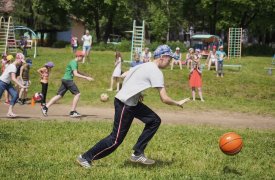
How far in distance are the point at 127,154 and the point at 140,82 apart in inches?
76.1

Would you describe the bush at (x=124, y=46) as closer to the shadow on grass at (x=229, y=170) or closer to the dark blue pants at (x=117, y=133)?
the shadow on grass at (x=229, y=170)

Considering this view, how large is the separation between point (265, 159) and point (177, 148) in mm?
1694

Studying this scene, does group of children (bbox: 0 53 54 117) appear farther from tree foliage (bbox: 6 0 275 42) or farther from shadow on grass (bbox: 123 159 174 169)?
tree foliage (bbox: 6 0 275 42)

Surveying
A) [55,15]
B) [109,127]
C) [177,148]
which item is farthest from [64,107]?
[55,15]

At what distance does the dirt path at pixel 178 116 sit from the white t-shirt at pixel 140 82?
22.5 ft

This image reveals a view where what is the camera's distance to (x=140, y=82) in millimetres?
7047

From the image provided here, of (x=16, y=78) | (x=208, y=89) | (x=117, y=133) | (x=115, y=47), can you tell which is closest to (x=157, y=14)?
(x=115, y=47)

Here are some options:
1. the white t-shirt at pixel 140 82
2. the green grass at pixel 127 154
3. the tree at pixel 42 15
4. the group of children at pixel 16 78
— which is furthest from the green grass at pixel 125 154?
the tree at pixel 42 15

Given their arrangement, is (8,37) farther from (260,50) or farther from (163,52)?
(260,50)

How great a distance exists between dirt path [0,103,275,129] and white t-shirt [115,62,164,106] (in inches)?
270

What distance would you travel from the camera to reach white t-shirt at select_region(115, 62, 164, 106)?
696 cm

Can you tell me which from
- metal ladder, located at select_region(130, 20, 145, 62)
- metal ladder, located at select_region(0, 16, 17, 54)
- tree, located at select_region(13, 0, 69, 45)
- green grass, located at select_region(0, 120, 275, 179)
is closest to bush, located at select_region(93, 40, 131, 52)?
tree, located at select_region(13, 0, 69, 45)

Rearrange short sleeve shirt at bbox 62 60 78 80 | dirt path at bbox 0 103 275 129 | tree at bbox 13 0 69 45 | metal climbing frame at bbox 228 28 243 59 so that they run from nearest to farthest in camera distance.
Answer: short sleeve shirt at bbox 62 60 78 80 < dirt path at bbox 0 103 275 129 < metal climbing frame at bbox 228 28 243 59 < tree at bbox 13 0 69 45

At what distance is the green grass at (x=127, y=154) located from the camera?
6953mm
